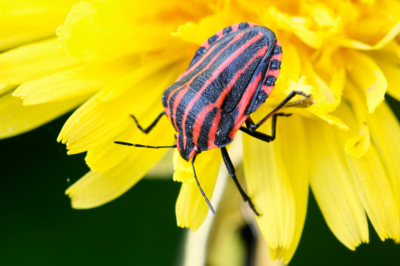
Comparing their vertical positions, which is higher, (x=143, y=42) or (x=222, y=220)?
(x=143, y=42)

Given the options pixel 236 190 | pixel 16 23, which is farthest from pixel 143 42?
pixel 236 190

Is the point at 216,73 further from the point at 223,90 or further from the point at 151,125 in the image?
the point at 151,125

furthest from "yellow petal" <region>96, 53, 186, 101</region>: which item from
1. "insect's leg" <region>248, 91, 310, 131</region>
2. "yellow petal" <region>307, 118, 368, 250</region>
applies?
"yellow petal" <region>307, 118, 368, 250</region>

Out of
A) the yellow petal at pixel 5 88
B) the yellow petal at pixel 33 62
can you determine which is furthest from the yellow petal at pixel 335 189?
the yellow petal at pixel 5 88

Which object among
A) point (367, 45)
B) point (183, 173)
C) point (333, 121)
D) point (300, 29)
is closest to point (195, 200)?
point (183, 173)

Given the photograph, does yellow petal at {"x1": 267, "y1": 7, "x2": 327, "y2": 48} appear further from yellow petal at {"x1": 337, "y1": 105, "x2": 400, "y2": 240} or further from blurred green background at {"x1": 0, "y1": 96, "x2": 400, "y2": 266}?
blurred green background at {"x1": 0, "y1": 96, "x2": 400, "y2": 266}

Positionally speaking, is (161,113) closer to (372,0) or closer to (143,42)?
(143,42)
